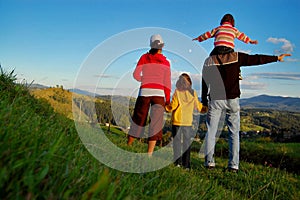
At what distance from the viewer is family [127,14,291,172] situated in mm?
6043

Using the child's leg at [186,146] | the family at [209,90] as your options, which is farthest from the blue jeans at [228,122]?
the child's leg at [186,146]

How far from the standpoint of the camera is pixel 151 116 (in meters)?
6.79

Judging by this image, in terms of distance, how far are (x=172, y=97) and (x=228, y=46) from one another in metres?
2.00

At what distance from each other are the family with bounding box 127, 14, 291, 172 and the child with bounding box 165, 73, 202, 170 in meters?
0.02

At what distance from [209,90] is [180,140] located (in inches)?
61.6

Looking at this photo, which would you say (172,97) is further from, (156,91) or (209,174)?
(209,174)

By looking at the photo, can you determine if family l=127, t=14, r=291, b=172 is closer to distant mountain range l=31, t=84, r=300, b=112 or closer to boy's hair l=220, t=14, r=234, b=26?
boy's hair l=220, t=14, r=234, b=26

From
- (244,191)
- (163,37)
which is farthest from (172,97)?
(244,191)

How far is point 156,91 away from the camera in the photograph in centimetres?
657

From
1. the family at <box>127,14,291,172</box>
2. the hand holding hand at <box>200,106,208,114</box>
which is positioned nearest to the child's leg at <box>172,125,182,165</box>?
the family at <box>127,14,291,172</box>

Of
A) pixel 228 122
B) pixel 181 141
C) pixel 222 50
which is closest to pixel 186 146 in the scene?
pixel 181 141

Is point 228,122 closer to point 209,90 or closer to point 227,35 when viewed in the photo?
point 209,90

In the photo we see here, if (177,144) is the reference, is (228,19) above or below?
above

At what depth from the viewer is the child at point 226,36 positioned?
20.0ft
